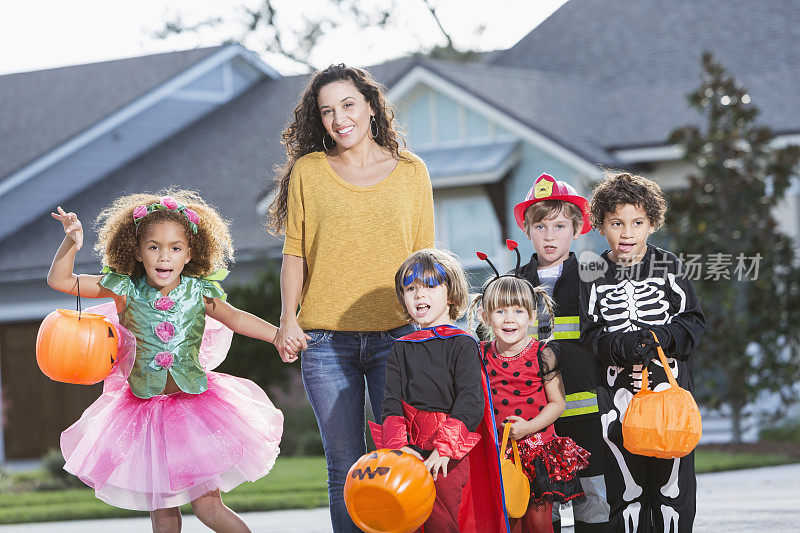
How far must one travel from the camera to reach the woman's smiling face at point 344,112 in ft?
16.9

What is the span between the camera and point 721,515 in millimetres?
7551

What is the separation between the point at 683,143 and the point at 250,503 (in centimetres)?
663

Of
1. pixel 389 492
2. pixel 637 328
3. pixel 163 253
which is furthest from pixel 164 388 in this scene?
pixel 637 328

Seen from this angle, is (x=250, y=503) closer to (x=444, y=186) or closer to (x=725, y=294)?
(x=725, y=294)

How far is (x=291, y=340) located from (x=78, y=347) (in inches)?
41.9

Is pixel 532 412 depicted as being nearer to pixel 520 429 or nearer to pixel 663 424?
pixel 520 429

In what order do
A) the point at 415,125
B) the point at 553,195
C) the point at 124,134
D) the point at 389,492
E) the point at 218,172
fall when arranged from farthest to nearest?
the point at 124,134
the point at 218,172
the point at 415,125
the point at 553,195
the point at 389,492

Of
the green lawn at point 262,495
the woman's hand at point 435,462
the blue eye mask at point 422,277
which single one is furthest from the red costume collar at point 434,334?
the green lawn at point 262,495

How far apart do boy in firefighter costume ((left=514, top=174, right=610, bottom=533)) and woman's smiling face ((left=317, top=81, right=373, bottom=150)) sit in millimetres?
943

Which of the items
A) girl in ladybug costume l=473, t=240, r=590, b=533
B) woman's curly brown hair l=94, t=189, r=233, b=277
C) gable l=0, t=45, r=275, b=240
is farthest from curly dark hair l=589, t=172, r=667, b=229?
gable l=0, t=45, r=275, b=240

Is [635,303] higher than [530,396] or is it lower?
higher

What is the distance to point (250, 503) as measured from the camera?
966cm

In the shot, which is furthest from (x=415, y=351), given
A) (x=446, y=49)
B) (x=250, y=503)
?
(x=446, y=49)

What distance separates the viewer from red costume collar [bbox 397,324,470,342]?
4.81 m
